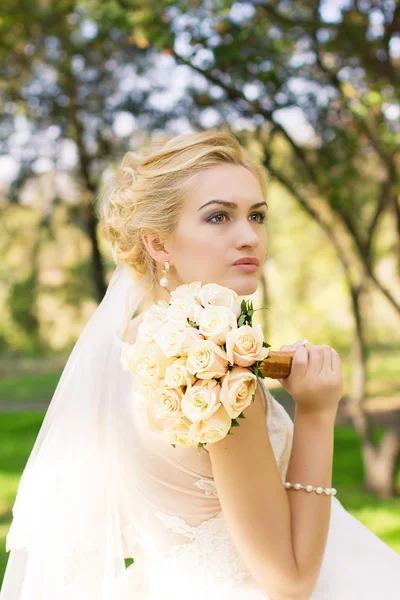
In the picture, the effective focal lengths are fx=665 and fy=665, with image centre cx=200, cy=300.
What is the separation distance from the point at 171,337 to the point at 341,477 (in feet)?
22.5

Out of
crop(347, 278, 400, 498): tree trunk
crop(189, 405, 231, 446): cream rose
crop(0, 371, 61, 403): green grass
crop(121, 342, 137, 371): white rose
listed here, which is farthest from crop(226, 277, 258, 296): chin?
crop(0, 371, 61, 403): green grass

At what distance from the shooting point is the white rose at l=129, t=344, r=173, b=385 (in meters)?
1.47

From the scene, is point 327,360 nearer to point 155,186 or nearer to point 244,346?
point 244,346

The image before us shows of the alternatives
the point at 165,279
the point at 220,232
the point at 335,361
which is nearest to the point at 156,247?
the point at 165,279

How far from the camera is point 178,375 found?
4.69 feet

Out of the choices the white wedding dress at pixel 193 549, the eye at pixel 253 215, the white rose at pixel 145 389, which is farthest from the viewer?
the eye at pixel 253 215

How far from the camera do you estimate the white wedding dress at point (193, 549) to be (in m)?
1.76

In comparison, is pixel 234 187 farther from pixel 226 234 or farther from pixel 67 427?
pixel 67 427

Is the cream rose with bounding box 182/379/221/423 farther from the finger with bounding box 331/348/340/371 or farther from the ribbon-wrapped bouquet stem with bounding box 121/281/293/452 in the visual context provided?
the finger with bounding box 331/348/340/371

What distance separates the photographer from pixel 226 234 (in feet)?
6.10

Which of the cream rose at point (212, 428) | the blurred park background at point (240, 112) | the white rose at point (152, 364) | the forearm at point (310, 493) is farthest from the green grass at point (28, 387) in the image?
the cream rose at point (212, 428)

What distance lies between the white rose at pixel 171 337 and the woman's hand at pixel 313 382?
38 cm

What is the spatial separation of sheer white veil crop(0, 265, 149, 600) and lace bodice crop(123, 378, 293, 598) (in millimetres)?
64

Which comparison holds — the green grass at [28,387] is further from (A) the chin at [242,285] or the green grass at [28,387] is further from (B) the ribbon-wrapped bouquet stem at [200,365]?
(B) the ribbon-wrapped bouquet stem at [200,365]
